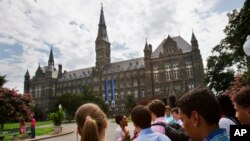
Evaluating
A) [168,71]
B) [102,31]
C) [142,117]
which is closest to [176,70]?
[168,71]

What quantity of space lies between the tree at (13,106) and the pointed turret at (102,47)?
7390 cm

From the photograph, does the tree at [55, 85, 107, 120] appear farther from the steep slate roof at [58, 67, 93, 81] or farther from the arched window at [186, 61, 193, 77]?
the steep slate roof at [58, 67, 93, 81]

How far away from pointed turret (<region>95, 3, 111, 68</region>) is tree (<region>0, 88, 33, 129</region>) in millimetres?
73897

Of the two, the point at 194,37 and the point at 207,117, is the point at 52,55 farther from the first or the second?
Result: the point at 207,117

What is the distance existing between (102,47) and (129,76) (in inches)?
676

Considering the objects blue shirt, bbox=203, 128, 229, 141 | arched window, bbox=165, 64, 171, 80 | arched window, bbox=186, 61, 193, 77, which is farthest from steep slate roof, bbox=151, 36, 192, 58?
blue shirt, bbox=203, 128, 229, 141

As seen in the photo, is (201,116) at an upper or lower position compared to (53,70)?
lower

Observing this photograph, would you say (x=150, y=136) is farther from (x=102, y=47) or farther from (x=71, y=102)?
(x=102, y=47)

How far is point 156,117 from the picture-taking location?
17.9 feet

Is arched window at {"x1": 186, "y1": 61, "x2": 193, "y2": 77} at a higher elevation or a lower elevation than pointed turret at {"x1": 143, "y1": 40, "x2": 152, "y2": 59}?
lower

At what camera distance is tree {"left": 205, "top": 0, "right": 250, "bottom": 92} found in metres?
32.4

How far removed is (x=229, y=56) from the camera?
40031 mm

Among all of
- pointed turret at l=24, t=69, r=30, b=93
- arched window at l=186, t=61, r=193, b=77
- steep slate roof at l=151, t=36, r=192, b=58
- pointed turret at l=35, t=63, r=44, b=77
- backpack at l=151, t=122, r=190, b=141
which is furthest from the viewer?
pointed turret at l=24, t=69, r=30, b=93

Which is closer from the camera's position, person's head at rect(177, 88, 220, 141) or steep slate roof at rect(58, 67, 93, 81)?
person's head at rect(177, 88, 220, 141)
